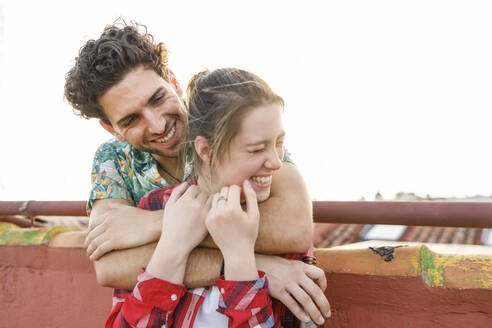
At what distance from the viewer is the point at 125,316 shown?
1010 mm

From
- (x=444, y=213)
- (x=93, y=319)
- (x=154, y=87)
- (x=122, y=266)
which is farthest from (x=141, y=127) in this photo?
(x=444, y=213)

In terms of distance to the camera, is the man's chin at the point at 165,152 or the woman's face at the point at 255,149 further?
the man's chin at the point at 165,152

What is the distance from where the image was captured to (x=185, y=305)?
106cm

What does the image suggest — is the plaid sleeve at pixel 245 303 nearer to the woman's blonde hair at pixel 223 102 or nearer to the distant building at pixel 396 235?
the woman's blonde hair at pixel 223 102

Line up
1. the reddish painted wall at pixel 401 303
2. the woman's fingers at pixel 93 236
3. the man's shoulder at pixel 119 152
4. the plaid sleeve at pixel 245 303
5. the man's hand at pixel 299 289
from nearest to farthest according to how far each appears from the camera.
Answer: the plaid sleeve at pixel 245 303
the man's hand at pixel 299 289
the reddish painted wall at pixel 401 303
the woman's fingers at pixel 93 236
the man's shoulder at pixel 119 152

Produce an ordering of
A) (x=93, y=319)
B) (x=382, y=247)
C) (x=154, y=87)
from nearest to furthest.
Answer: (x=382, y=247) < (x=154, y=87) < (x=93, y=319)

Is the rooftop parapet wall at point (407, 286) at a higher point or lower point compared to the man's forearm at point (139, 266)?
lower

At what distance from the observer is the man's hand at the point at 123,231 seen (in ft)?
3.90

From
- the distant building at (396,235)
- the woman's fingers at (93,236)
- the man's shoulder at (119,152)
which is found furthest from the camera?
the distant building at (396,235)

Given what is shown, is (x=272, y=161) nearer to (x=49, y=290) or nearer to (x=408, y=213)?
(x=408, y=213)

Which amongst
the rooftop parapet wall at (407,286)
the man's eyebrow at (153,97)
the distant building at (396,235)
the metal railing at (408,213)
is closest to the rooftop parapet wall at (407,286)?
the rooftop parapet wall at (407,286)

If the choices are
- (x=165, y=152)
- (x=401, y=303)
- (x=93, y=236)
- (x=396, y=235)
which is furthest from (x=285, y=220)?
(x=396, y=235)

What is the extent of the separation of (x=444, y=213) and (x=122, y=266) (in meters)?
0.97

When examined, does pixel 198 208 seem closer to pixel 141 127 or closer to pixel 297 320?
pixel 297 320
